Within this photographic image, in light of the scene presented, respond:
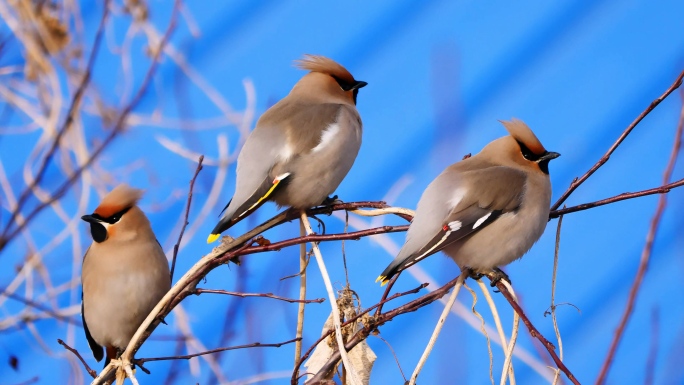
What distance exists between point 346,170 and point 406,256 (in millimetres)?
622

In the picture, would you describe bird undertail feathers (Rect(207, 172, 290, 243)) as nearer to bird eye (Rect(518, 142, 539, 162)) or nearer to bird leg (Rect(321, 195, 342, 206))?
bird leg (Rect(321, 195, 342, 206))

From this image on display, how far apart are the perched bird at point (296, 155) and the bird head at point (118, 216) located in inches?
17.5

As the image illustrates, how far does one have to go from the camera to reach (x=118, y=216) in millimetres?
2854

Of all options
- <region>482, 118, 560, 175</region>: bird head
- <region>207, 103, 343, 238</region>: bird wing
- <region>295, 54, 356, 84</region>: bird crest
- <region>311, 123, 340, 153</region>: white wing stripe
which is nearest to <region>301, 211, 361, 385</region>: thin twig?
<region>207, 103, 343, 238</region>: bird wing

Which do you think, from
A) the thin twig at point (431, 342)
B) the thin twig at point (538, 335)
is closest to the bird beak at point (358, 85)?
the thin twig at point (538, 335)

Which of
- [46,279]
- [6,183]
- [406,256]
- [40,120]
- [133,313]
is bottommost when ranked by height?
[406,256]

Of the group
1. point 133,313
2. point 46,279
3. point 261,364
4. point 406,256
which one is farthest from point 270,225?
point 46,279

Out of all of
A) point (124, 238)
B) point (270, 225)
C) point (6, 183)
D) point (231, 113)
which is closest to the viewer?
point (270, 225)

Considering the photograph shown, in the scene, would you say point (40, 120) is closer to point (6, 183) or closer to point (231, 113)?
point (6, 183)

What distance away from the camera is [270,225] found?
7.02 ft

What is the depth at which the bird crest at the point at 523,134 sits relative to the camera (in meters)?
2.72

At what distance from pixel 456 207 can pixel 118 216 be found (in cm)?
106

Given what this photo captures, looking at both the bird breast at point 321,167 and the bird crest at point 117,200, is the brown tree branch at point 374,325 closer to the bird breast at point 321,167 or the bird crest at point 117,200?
the bird breast at point 321,167

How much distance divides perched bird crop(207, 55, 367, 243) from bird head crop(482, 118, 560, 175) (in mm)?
417
